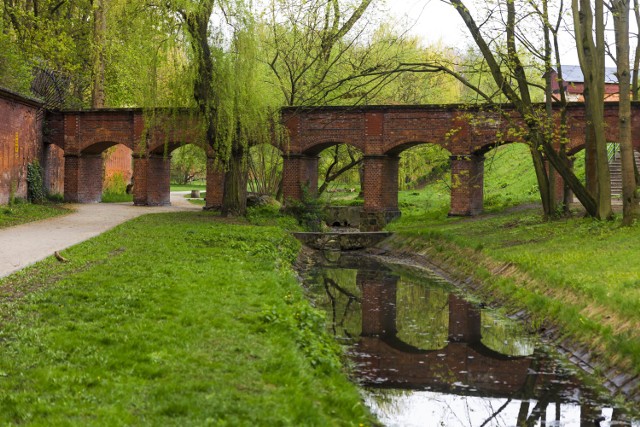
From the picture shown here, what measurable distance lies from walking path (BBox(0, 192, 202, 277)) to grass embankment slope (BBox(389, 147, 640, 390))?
29.8ft

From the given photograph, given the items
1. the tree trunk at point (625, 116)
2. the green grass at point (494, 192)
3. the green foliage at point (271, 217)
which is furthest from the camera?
the green grass at point (494, 192)

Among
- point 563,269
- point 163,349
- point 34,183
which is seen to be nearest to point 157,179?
point 34,183

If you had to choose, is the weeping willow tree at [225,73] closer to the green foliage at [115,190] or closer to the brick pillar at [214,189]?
the brick pillar at [214,189]

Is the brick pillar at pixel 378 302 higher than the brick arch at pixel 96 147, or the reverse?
the brick arch at pixel 96 147

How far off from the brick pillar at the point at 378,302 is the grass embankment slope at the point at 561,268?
1.90 m

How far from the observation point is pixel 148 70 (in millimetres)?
26672

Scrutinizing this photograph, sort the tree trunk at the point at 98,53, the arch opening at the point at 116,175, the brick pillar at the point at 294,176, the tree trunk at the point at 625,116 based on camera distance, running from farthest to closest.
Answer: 1. the arch opening at the point at 116,175
2. the tree trunk at the point at 98,53
3. the brick pillar at the point at 294,176
4. the tree trunk at the point at 625,116

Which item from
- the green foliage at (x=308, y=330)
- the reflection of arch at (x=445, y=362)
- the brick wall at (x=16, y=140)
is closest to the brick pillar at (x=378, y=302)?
the reflection of arch at (x=445, y=362)

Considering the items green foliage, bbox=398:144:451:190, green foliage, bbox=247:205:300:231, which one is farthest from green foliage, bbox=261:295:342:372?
green foliage, bbox=398:144:451:190

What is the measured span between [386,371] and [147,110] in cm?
1874

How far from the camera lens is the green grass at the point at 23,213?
24.4 metres

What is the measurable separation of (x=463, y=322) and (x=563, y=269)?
228 centimetres

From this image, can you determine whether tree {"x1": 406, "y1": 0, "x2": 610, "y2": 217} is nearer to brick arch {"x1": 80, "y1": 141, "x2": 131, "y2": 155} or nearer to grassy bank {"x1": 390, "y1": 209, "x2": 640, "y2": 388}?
grassy bank {"x1": 390, "y1": 209, "x2": 640, "y2": 388}

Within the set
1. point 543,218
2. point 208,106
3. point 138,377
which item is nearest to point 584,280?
point 138,377
